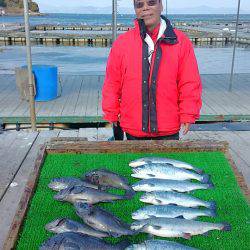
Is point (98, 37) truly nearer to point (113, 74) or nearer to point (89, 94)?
point (89, 94)

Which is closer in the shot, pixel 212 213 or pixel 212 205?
pixel 212 213

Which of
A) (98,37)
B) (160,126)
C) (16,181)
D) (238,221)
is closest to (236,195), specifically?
(238,221)

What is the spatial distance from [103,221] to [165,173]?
2.83ft

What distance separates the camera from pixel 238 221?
2.54 metres

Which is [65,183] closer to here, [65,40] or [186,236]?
[186,236]

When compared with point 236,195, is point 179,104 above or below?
above

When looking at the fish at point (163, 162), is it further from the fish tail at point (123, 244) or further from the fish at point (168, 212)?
the fish tail at point (123, 244)

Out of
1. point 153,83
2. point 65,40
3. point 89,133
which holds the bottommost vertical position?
point 65,40

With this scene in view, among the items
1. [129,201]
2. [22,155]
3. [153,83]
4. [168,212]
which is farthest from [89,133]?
[168,212]

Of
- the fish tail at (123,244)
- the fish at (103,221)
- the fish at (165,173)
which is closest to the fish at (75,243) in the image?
the fish tail at (123,244)

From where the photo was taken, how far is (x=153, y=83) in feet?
11.5

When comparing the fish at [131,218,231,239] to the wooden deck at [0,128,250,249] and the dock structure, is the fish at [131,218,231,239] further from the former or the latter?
the dock structure

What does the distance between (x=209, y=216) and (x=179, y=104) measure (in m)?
1.43

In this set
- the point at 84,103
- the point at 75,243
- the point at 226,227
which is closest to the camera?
the point at 75,243
